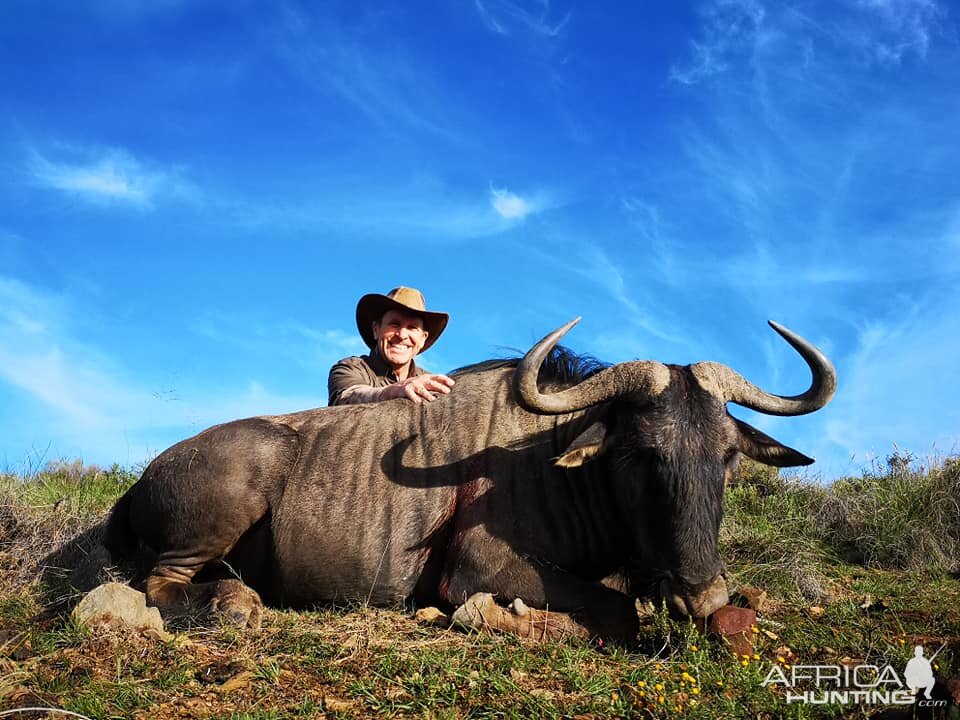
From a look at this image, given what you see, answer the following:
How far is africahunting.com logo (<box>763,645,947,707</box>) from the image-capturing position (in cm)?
375

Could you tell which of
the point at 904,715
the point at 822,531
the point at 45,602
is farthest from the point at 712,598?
the point at 822,531

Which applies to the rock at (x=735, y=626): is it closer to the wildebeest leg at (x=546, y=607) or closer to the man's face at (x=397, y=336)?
the wildebeest leg at (x=546, y=607)

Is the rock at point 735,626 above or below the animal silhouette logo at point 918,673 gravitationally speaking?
above

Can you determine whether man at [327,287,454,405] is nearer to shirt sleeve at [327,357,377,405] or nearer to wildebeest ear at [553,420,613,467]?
shirt sleeve at [327,357,377,405]

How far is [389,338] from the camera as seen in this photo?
8031 millimetres

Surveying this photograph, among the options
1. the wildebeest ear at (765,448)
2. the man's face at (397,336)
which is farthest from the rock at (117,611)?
the wildebeest ear at (765,448)

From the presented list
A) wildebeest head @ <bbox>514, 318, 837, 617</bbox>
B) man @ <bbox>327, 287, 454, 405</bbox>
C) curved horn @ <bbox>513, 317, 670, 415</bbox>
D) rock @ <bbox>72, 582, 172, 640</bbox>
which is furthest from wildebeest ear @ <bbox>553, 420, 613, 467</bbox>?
man @ <bbox>327, 287, 454, 405</bbox>

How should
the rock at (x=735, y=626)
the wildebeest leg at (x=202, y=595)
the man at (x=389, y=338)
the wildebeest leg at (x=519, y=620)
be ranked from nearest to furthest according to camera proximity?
the rock at (x=735, y=626) → the wildebeest leg at (x=519, y=620) → the wildebeest leg at (x=202, y=595) → the man at (x=389, y=338)

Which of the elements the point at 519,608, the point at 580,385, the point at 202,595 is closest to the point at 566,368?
the point at 580,385

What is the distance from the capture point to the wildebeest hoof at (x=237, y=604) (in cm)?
503

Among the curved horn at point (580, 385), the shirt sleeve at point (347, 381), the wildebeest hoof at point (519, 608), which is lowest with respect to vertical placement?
the wildebeest hoof at point (519, 608)

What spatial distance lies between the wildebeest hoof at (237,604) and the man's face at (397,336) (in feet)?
10.0

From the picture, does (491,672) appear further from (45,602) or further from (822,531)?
Answer: (822,531)

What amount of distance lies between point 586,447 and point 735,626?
4.42ft
